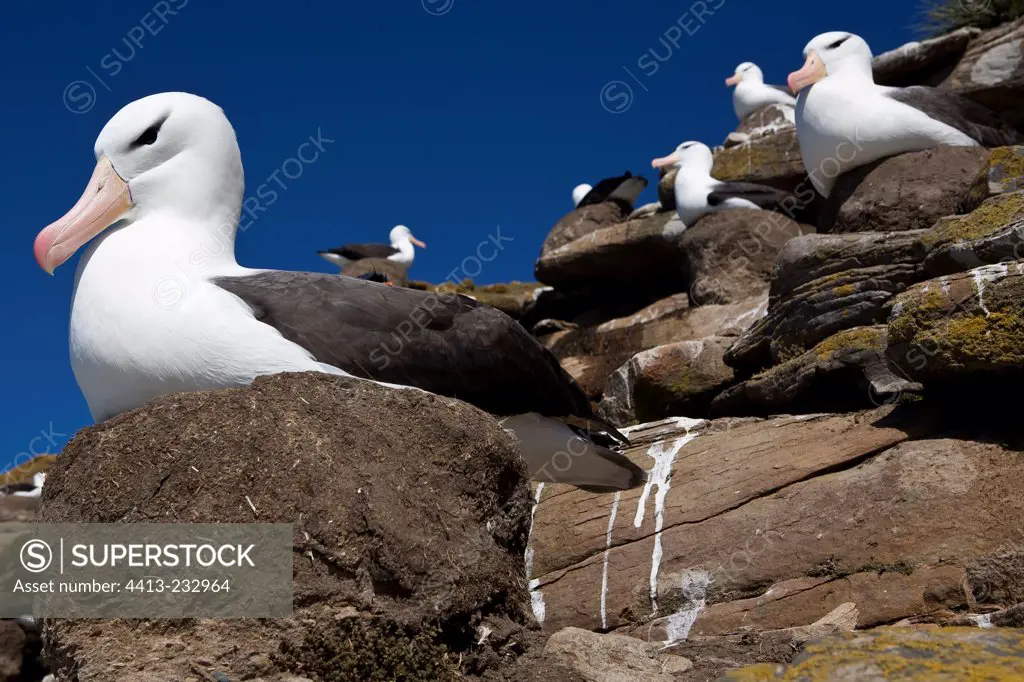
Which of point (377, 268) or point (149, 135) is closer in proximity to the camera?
point (149, 135)

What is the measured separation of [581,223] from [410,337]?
15032 millimetres

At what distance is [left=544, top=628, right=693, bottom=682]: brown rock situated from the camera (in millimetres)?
4117

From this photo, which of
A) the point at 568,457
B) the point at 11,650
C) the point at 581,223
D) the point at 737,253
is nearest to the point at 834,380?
the point at 568,457

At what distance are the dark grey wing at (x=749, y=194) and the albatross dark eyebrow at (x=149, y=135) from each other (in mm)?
9509

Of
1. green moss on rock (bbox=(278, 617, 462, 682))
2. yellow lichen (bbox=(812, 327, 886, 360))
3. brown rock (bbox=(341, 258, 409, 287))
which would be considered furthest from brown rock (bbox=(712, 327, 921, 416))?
brown rock (bbox=(341, 258, 409, 287))

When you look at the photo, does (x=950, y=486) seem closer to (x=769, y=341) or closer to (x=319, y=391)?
(x=769, y=341)

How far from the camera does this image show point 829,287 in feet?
26.6

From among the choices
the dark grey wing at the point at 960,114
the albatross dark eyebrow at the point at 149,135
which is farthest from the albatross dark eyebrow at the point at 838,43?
the albatross dark eyebrow at the point at 149,135

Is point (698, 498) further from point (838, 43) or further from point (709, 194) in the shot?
point (709, 194)

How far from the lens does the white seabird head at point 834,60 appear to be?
36.2 ft

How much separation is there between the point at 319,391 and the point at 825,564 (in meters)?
3.34

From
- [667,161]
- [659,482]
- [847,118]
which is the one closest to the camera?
[659,482]

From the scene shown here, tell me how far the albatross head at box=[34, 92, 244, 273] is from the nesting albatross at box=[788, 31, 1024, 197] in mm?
6552

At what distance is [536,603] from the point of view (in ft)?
23.6
